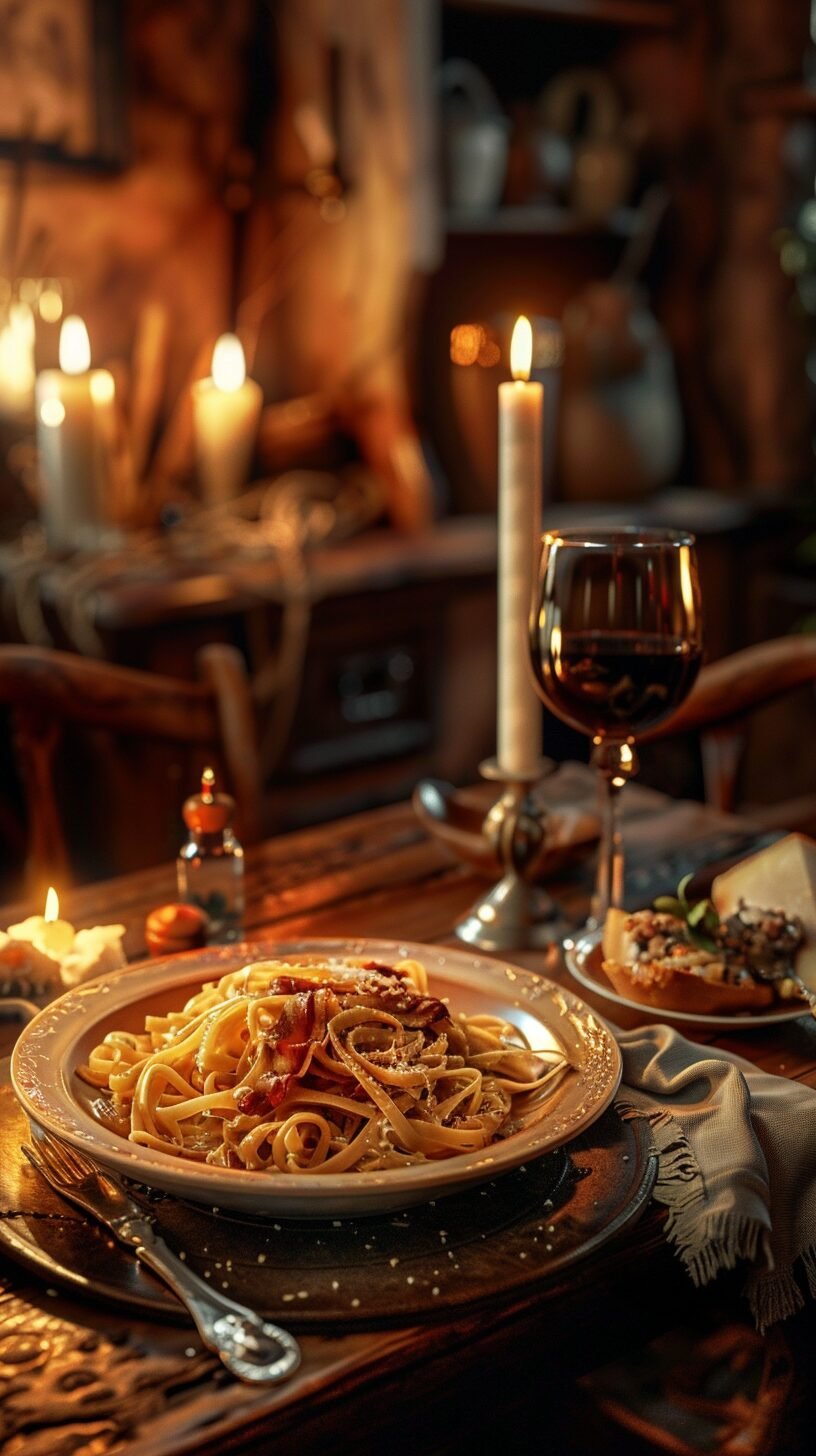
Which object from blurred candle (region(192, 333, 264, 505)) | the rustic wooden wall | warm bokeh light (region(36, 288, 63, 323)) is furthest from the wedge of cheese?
the rustic wooden wall

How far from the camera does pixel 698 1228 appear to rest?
690mm

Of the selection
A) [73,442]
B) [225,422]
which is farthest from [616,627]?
[225,422]

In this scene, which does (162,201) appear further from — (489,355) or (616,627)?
(616,627)

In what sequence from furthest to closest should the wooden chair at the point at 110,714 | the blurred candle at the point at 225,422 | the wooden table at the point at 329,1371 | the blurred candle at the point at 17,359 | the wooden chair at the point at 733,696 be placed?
1. the blurred candle at the point at 225,422
2. the blurred candle at the point at 17,359
3. the wooden chair at the point at 733,696
4. the wooden chair at the point at 110,714
5. the wooden table at the point at 329,1371

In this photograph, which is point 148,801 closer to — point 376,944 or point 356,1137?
point 376,944

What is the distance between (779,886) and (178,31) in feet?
6.62

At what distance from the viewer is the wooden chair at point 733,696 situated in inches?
62.6

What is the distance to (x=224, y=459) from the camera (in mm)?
2375

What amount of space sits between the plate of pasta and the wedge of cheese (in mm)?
174

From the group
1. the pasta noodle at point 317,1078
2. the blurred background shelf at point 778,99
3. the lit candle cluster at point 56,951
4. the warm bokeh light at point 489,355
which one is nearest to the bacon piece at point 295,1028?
the pasta noodle at point 317,1078

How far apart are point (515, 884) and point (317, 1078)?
0.36 m

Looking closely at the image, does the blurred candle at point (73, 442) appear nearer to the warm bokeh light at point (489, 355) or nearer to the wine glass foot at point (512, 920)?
the warm bokeh light at point (489, 355)

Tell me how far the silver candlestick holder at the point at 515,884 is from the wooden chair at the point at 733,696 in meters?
0.53

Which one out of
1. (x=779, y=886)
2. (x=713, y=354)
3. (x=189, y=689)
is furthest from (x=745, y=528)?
(x=779, y=886)
